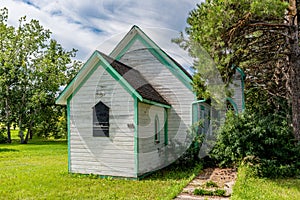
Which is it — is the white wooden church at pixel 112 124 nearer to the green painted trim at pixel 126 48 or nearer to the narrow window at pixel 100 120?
the narrow window at pixel 100 120

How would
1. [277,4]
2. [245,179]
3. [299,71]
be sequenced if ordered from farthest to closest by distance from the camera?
[299,71] → [245,179] → [277,4]

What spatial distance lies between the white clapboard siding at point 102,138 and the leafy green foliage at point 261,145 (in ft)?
12.8

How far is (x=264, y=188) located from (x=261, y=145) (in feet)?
7.56

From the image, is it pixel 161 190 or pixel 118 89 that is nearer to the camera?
pixel 161 190

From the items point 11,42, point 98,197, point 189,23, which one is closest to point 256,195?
point 98,197

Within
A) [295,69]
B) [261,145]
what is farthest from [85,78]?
[295,69]

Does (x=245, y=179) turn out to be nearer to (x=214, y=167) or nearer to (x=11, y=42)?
(x=214, y=167)

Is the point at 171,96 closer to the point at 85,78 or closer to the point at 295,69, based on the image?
the point at 85,78

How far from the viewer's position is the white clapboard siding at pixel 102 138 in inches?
346

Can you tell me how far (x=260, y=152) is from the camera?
9.34m

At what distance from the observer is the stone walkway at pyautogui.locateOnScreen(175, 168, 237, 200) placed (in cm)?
659

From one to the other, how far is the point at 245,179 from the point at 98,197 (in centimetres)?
462

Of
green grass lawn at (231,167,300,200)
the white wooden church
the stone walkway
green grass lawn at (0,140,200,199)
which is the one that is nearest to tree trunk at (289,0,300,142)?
green grass lawn at (231,167,300,200)

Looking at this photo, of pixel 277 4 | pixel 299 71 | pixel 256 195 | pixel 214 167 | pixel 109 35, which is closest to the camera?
pixel 256 195
